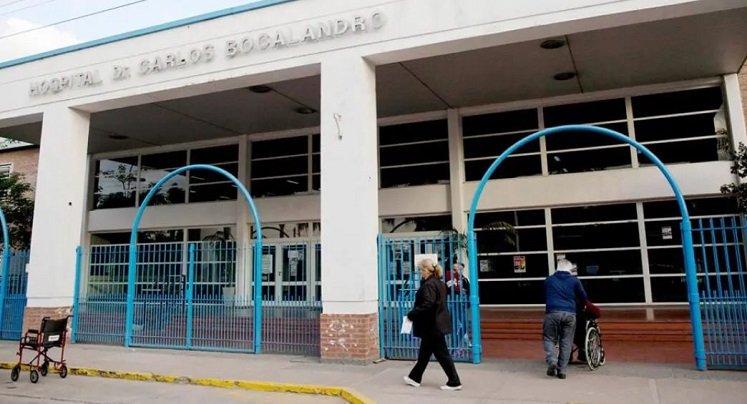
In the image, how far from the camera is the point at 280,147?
746 inches

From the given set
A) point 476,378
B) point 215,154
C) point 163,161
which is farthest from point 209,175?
point 476,378

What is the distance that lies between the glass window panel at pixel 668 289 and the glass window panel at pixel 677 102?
14.4 feet

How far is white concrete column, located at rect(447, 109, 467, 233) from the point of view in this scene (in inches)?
632

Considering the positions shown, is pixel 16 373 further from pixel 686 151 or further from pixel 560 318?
pixel 686 151

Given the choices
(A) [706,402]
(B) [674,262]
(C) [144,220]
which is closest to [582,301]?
(A) [706,402]

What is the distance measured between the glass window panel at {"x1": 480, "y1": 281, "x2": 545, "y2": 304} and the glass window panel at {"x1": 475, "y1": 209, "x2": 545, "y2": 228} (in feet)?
5.47

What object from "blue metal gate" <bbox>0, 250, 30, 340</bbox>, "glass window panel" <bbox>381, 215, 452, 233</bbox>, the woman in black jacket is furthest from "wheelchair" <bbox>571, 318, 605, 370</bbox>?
"blue metal gate" <bbox>0, 250, 30, 340</bbox>

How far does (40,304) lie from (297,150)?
8749 mm

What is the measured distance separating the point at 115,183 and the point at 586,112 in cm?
1659

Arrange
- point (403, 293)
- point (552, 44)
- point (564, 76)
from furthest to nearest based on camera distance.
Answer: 1. point (564, 76)
2. point (552, 44)
3. point (403, 293)

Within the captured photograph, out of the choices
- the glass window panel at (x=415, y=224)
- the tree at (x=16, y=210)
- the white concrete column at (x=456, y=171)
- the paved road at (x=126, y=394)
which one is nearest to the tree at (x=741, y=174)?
the white concrete column at (x=456, y=171)

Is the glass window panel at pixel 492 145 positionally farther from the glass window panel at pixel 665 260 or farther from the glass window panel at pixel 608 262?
the glass window panel at pixel 665 260

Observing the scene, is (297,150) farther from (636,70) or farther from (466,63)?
(636,70)

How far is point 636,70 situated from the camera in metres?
13.9
